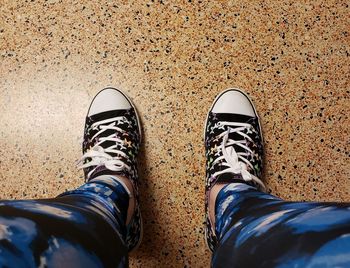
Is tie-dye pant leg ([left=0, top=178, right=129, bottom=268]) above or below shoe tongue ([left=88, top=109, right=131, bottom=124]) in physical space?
below

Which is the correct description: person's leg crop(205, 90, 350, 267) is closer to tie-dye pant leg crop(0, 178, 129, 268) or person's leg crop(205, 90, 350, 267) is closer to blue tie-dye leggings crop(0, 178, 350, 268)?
blue tie-dye leggings crop(0, 178, 350, 268)

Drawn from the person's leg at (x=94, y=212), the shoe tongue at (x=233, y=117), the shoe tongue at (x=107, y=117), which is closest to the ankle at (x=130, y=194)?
the person's leg at (x=94, y=212)

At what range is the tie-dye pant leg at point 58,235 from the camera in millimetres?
480

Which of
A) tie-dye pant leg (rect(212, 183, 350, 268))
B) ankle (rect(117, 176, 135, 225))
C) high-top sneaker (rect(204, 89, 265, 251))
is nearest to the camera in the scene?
tie-dye pant leg (rect(212, 183, 350, 268))

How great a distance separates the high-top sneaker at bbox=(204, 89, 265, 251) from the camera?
97 cm

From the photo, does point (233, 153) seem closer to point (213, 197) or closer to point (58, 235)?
point (213, 197)

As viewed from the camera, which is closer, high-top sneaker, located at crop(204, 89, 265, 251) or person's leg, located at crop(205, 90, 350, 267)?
person's leg, located at crop(205, 90, 350, 267)

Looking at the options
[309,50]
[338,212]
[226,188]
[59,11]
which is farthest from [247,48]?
[338,212]

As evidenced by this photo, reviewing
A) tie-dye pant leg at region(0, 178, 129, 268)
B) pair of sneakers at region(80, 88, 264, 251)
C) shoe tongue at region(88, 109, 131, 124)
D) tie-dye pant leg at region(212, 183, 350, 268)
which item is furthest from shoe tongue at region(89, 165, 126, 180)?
tie-dye pant leg at region(212, 183, 350, 268)

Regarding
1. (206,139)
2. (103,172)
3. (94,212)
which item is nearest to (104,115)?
(103,172)

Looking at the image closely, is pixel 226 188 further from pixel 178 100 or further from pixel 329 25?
pixel 329 25

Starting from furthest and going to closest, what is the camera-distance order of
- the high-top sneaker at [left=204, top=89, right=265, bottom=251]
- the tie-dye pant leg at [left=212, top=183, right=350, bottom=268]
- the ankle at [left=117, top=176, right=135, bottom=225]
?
the high-top sneaker at [left=204, top=89, right=265, bottom=251] → the ankle at [left=117, top=176, right=135, bottom=225] → the tie-dye pant leg at [left=212, top=183, right=350, bottom=268]

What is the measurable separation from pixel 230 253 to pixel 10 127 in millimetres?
722

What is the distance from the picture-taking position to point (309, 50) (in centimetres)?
99
